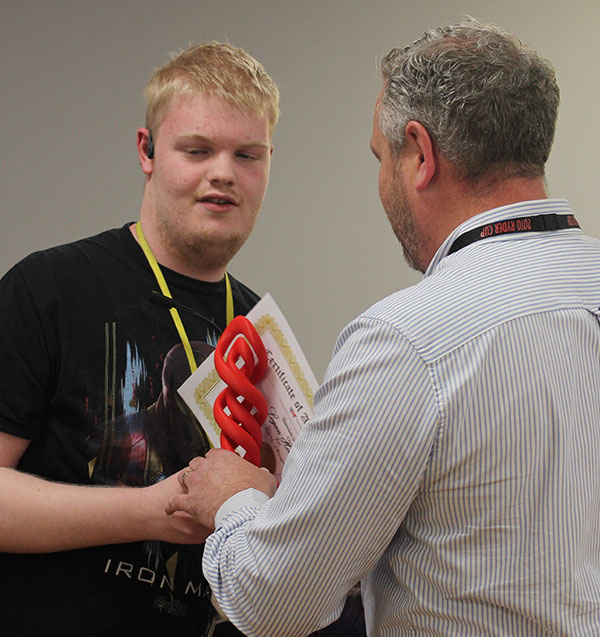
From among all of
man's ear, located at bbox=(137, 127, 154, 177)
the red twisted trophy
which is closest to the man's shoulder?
man's ear, located at bbox=(137, 127, 154, 177)

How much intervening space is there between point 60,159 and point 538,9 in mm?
2074

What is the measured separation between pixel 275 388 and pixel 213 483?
23 cm

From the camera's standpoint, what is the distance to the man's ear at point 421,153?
1017 millimetres

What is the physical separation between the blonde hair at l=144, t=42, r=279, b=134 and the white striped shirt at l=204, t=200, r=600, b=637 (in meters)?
0.76

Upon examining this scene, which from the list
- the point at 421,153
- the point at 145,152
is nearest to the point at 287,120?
the point at 145,152

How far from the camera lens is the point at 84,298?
53.2 inches

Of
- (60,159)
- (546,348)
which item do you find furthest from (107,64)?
(546,348)

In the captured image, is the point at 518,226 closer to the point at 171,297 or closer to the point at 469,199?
the point at 469,199

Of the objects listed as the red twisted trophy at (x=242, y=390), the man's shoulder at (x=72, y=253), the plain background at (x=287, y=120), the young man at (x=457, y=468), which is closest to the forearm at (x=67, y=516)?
the red twisted trophy at (x=242, y=390)

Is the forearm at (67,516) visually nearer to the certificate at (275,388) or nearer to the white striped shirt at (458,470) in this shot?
the certificate at (275,388)

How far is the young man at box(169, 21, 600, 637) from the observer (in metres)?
0.85

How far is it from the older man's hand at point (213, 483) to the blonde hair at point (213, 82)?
0.75 m

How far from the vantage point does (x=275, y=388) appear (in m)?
1.25

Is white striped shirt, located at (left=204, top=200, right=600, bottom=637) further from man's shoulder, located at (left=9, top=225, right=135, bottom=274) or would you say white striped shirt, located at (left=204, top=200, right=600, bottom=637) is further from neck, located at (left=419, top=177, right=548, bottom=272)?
man's shoulder, located at (left=9, top=225, right=135, bottom=274)
